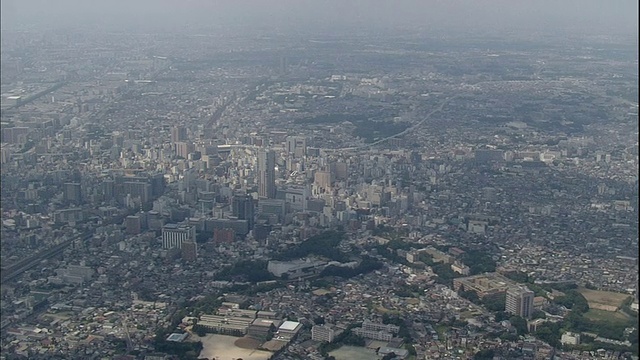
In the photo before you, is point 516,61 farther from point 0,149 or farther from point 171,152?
point 0,149

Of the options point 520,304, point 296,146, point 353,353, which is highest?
point 296,146

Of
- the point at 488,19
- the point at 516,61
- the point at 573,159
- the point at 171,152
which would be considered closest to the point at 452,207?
the point at 573,159

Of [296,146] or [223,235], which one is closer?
[223,235]

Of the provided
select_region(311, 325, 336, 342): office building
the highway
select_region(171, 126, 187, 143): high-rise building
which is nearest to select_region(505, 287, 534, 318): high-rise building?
select_region(311, 325, 336, 342): office building

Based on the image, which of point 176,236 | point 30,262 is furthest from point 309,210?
point 30,262

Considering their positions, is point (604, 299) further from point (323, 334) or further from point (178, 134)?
point (178, 134)

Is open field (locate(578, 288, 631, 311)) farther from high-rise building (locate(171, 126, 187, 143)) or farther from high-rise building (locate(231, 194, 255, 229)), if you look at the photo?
high-rise building (locate(171, 126, 187, 143))
